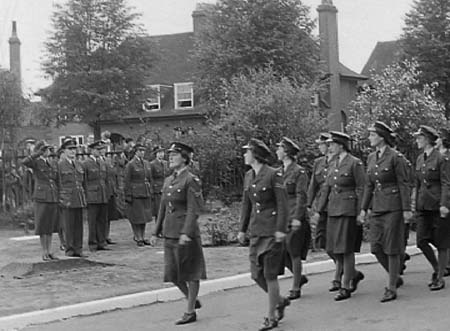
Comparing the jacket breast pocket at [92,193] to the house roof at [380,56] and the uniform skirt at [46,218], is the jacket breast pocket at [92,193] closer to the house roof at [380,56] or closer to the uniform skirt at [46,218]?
the uniform skirt at [46,218]

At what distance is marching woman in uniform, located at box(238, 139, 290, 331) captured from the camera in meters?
8.92

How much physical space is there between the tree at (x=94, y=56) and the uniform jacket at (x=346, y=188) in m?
33.4

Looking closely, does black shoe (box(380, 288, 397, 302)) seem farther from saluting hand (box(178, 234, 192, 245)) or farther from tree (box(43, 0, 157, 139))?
tree (box(43, 0, 157, 139))

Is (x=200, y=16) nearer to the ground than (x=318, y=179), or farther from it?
farther from it

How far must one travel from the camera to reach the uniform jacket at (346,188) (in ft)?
34.9

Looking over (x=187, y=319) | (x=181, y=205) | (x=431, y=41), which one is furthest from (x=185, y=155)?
(x=431, y=41)

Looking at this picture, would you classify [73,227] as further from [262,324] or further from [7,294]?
[262,324]

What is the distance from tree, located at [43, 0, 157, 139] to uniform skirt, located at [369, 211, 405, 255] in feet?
111

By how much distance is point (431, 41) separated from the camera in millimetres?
47312

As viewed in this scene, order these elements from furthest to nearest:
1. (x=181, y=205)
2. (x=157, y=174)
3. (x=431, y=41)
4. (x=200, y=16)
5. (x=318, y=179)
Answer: (x=200, y=16) → (x=431, y=41) → (x=157, y=174) → (x=318, y=179) → (x=181, y=205)

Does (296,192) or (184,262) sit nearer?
(184,262)

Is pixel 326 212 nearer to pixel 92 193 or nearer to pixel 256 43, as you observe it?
pixel 92 193

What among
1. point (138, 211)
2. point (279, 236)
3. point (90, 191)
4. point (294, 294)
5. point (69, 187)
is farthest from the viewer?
point (138, 211)

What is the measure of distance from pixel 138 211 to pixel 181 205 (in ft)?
24.3
